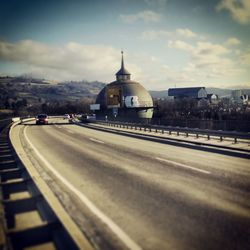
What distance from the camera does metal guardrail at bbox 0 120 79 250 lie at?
16.3ft

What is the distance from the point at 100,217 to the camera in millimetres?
6633

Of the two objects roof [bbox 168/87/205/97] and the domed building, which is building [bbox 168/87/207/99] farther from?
the domed building

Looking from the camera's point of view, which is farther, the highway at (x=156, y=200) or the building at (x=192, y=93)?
the building at (x=192, y=93)

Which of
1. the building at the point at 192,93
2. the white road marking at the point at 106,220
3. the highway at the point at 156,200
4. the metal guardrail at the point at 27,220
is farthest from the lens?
the building at the point at 192,93

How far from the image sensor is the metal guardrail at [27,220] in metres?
4.96

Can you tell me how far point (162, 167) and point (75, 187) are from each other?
421 cm

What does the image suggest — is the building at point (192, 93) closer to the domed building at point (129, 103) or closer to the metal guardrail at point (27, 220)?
the domed building at point (129, 103)

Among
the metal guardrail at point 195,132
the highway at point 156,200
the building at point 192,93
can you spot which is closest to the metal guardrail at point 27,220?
the highway at point 156,200

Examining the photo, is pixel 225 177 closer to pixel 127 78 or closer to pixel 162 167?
pixel 162 167

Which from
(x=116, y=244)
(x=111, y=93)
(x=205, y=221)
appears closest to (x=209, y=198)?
(x=205, y=221)

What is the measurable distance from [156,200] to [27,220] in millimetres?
3337

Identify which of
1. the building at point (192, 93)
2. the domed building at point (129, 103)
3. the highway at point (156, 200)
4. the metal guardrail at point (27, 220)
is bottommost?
the highway at point (156, 200)

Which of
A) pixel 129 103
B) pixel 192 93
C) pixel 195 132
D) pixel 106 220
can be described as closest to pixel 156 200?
pixel 106 220

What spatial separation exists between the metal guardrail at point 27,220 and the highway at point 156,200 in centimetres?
65
